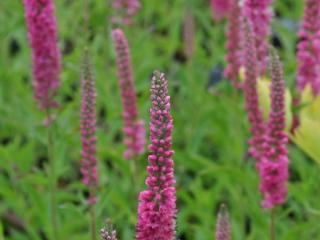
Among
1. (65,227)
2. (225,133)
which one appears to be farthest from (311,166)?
(65,227)

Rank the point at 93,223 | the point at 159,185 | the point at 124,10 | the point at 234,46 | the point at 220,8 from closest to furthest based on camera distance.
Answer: the point at 159,185
the point at 93,223
the point at 234,46
the point at 124,10
the point at 220,8

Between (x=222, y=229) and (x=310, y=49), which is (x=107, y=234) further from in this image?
(x=310, y=49)

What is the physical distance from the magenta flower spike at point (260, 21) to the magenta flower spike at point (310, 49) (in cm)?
23

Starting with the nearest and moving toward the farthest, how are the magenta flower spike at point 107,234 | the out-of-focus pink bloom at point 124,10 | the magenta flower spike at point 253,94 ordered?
the magenta flower spike at point 107,234, the magenta flower spike at point 253,94, the out-of-focus pink bloom at point 124,10

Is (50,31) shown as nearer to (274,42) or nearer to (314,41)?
(314,41)

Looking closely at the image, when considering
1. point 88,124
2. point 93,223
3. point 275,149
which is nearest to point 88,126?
point 88,124

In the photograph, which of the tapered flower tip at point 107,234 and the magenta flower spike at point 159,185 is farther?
the magenta flower spike at point 159,185

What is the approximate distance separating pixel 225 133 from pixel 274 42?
326 cm

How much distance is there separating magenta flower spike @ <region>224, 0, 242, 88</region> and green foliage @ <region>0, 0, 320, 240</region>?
0.72 feet

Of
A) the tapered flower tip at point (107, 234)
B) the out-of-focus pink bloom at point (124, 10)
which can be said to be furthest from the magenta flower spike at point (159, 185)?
the out-of-focus pink bloom at point (124, 10)

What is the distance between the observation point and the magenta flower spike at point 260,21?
4.51 m

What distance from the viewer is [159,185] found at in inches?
96.0

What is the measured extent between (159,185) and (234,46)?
2.96 meters

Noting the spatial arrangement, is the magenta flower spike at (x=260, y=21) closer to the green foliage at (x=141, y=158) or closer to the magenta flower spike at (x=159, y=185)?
the green foliage at (x=141, y=158)
